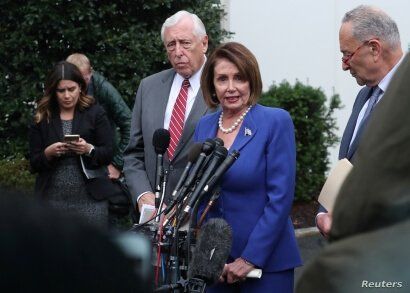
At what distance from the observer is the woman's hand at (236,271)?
5016mm

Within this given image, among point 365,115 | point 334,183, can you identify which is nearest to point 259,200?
point 334,183

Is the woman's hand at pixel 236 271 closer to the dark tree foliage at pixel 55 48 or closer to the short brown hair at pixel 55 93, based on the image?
the short brown hair at pixel 55 93

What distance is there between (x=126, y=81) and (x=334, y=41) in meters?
4.70

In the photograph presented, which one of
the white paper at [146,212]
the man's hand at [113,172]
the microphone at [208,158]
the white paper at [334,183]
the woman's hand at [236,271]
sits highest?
the man's hand at [113,172]

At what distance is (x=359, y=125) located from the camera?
524 cm

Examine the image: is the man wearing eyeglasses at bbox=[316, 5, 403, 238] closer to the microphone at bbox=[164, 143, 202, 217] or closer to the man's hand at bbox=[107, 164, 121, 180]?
the microphone at bbox=[164, 143, 202, 217]

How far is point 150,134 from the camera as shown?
6137 mm

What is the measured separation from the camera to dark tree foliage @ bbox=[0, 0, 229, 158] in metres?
10.7

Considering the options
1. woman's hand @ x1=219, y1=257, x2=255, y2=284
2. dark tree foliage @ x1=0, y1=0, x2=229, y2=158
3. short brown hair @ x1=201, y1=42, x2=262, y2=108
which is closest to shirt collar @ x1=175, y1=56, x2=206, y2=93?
short brown hair @ x1=201, y1=42, x2=262, y2=108

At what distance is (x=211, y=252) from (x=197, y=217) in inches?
16.0

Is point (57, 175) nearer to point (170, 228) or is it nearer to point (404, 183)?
point (170, 228)

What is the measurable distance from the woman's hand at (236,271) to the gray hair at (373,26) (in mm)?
1299

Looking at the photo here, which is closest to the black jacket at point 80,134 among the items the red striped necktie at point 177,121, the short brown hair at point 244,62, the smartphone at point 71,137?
the smartphone at point 71,137

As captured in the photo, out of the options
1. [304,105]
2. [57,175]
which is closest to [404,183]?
[57,175]
